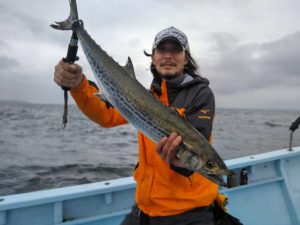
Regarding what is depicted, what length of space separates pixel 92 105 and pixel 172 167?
118 centimetres

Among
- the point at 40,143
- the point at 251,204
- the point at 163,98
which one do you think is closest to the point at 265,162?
the point at 251,204

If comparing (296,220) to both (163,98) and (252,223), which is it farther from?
(163,98)

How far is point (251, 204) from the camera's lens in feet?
19.3

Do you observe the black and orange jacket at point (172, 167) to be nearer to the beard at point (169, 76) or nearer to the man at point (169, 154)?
the man at point (169, 154)

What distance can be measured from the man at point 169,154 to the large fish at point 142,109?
0.13 m

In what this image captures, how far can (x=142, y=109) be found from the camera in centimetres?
287

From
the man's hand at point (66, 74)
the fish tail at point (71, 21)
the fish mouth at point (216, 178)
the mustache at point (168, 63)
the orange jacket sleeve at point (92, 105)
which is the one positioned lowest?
the fish mouth at point (216, 178)

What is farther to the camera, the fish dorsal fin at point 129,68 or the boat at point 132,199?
the boat at point 132,199

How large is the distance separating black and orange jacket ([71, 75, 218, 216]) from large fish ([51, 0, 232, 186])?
24 centimetres

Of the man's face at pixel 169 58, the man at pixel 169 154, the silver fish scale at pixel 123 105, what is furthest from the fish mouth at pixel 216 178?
the man's face at pixel 169 58

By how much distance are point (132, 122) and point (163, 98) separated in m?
0.70

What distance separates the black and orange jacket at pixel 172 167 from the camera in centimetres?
307

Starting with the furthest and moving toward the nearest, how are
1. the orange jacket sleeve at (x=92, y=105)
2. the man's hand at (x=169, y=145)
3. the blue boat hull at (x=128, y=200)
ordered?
1. the blue boat hull at (x=128, y=200)
2. the orange jacket sleeve at (x=92, y=105)
3. the man's hand at (x=169, y=145)

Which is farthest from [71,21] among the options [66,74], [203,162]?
[203,162]
